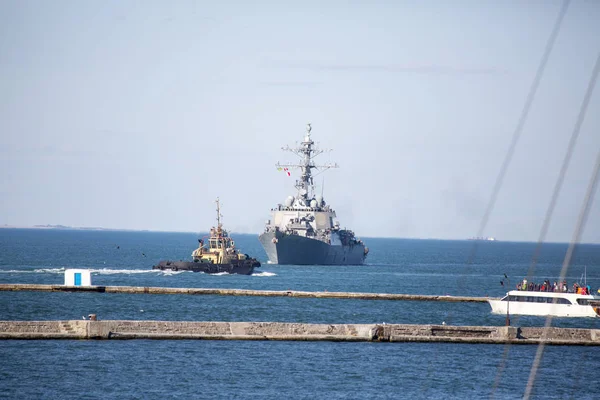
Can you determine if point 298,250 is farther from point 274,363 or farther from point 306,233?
point 274,363

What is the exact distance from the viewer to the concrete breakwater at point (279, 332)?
44156 mm

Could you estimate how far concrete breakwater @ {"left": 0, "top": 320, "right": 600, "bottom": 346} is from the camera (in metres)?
44.2

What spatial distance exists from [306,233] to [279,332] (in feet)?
265

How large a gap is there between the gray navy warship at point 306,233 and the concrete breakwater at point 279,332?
245 feet

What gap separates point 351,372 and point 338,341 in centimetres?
788

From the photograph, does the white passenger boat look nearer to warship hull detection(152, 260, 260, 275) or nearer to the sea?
the sea

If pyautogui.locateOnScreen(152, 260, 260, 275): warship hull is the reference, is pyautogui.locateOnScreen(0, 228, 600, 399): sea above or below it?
below

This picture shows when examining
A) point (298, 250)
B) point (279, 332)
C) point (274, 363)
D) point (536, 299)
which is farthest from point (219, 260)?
point (274, 363)

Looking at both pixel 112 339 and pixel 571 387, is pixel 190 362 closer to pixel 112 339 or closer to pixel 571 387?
pixel 112 339

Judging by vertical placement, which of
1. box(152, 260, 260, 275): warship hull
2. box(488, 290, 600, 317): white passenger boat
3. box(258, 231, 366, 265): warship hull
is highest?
box(258, 231, 366, 265): warship hull

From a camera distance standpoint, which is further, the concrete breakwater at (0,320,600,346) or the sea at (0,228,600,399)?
the concrete breakwater at (0,320,600,346)

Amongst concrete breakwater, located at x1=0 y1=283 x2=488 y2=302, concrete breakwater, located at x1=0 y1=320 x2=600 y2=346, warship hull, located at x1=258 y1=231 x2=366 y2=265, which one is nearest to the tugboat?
warship hull, located at x1=258 y1=231 x2=366 y2=265

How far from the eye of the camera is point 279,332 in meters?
46.5

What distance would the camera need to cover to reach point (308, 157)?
447 ft
